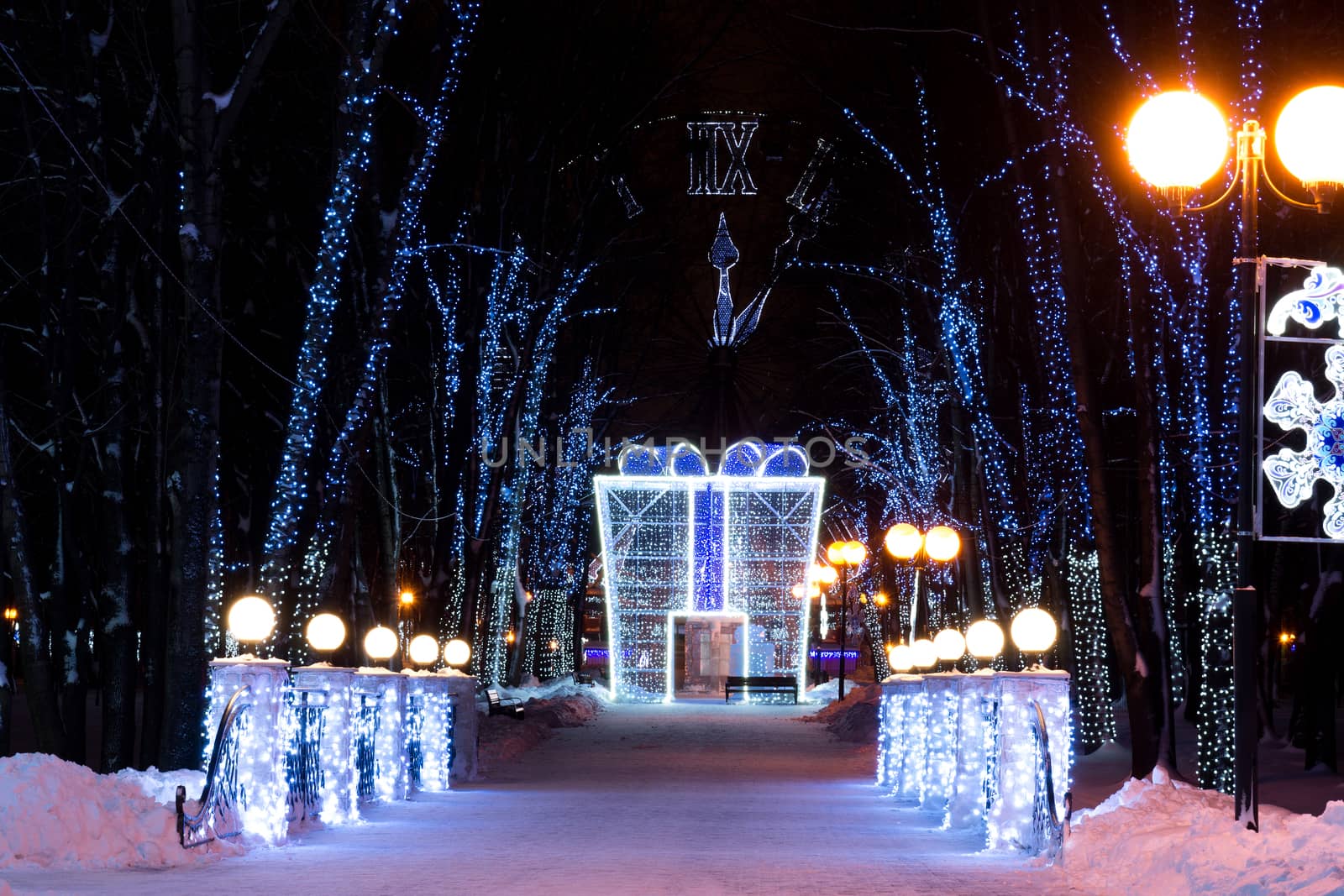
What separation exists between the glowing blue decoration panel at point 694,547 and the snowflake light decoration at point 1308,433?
119 feet

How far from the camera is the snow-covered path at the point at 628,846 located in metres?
11.2

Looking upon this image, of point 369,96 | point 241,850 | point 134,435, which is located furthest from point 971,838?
point 134,435

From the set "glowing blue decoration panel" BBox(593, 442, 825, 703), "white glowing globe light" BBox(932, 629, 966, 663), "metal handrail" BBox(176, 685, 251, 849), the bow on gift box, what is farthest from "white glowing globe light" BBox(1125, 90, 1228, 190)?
the bow on gift box

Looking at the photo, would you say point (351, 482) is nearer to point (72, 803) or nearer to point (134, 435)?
point (134, 435)

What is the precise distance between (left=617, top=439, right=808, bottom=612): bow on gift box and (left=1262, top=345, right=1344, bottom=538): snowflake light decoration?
36406 mm

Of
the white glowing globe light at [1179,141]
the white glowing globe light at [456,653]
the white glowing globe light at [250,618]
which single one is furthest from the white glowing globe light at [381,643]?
the white glowing globe light at [1179,141]

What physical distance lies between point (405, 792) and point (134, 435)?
1255 centimetres

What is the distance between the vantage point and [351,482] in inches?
916

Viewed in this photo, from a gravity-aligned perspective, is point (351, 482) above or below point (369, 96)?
below

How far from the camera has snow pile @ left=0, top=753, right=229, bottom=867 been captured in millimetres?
11414

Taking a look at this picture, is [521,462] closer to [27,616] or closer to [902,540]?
[902,540]

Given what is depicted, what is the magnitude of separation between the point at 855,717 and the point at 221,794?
69.9 feet

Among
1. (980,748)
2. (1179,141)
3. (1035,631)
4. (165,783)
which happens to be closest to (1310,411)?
(1179,141)

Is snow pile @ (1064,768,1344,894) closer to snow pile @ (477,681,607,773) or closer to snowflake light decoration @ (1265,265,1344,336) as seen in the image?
snowflake light decoration @ (1265,265,1344,336)
